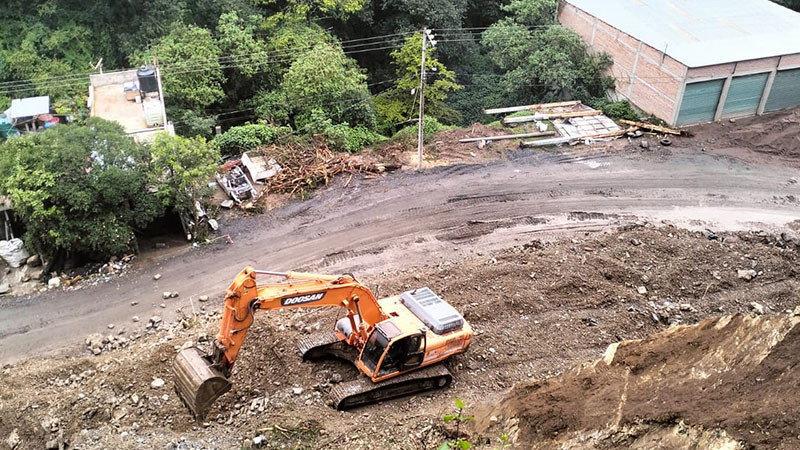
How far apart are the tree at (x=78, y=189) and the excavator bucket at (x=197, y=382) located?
8.17 metres

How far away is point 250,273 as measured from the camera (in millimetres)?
12367

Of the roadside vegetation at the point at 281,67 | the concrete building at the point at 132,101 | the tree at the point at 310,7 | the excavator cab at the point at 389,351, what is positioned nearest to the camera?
the excavator cab at the point at 389,351

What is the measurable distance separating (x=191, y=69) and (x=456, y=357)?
58.6 feet

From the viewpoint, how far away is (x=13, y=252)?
1991cm

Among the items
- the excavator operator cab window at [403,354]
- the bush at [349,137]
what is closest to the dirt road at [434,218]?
the bush at [349,137]

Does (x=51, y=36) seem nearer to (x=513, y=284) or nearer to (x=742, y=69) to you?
(x=513, y=284)

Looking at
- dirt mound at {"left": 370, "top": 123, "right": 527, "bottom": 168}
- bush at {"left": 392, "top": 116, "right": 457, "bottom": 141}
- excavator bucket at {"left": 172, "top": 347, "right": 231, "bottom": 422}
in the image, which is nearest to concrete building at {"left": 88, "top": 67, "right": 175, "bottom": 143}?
dirt mound at {"left": 370, "top": 123, "right": 527, "bottom": 168}

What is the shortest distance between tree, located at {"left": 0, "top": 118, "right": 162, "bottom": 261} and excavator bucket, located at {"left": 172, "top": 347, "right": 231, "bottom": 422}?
817 centimetres

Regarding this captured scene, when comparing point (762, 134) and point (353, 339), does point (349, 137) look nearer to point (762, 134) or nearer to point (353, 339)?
point (353, 339)

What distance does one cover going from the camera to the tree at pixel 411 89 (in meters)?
31.4

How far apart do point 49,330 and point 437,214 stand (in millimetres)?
11876

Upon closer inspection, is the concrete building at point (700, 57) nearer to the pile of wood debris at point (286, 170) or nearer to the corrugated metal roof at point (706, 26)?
the corrugated metal roof at point (706, 26)

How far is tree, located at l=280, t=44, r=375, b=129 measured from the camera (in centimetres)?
2744

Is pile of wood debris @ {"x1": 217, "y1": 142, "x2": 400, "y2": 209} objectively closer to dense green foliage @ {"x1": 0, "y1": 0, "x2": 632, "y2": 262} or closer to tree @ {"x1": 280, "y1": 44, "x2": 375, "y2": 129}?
dense green foliage @ {"x1": 0, "y1": 0, "x2": 632, "y2": 262}
